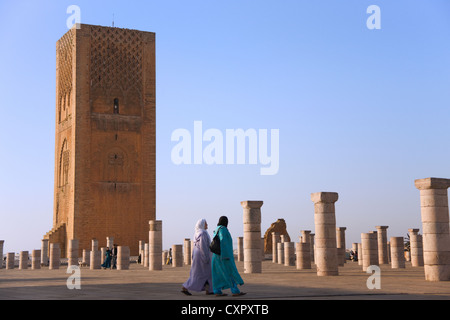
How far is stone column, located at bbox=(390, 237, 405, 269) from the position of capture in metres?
19.7

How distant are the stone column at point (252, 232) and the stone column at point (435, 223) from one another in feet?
19.2

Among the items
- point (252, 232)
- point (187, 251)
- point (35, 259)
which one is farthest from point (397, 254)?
point (35, 259)

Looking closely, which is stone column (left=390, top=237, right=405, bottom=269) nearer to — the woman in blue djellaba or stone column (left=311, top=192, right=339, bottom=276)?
stone column (left=311, top=192, right=339, bottom=276)

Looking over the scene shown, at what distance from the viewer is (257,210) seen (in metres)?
17.8

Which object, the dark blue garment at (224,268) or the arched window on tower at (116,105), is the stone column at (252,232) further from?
the arched window on tower at (116,105)

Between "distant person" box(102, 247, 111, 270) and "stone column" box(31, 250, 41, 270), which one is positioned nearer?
"distant person" box(102, 247, 111, 270)

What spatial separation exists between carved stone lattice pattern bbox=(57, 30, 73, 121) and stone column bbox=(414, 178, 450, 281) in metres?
Answer: 28.3

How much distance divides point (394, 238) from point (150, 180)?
1982 cm

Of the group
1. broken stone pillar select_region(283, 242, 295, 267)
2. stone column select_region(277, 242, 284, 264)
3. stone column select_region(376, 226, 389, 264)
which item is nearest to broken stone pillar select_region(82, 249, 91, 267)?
stone column select_region(277, 242, 284, 264)

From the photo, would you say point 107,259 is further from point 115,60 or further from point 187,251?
point 115,60

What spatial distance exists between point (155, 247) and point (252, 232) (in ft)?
15.3

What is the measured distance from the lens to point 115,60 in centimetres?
3700
